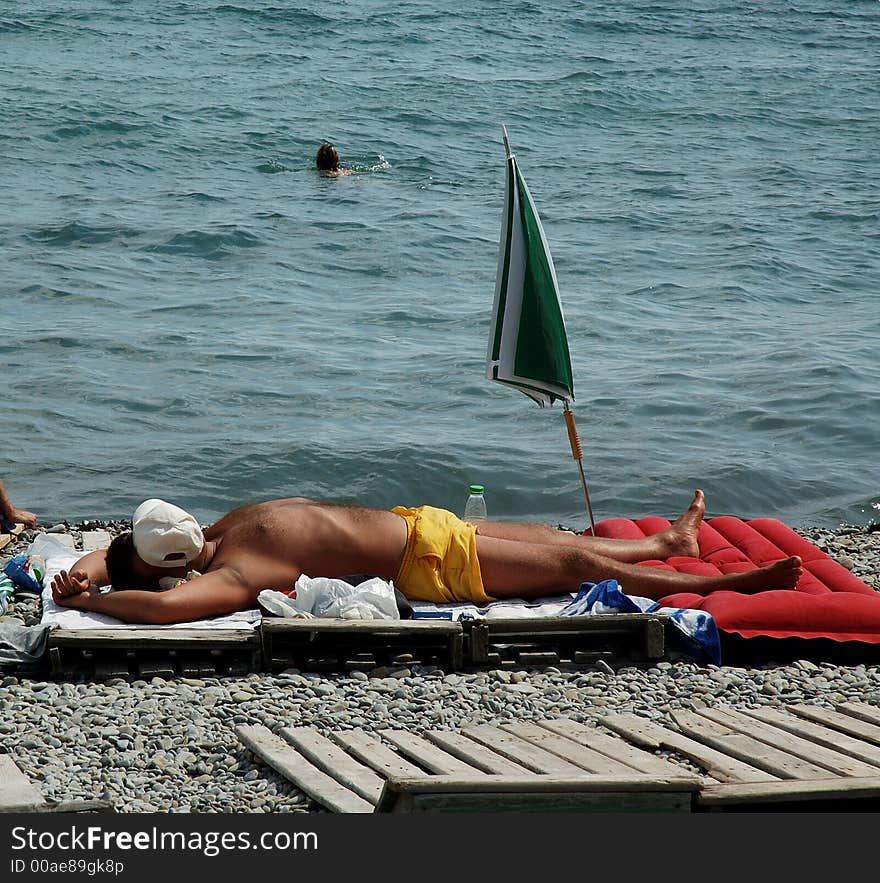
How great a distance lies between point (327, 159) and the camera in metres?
22.4

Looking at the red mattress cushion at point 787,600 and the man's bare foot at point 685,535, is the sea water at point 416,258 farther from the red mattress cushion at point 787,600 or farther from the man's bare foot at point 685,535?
the red mattress cushion at point 787,600

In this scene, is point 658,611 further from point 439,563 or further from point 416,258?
point 416,258

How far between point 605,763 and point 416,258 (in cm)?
1392

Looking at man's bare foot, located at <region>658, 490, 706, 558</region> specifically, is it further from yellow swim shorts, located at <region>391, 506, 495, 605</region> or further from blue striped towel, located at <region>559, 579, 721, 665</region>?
yellow swim shorts, located at <region>391, 506, 495, 605</region>

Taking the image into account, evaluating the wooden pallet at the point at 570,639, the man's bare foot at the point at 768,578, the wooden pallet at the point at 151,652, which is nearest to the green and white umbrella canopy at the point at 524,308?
the man's bare foot at the point at 768,578

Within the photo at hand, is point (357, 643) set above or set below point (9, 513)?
above

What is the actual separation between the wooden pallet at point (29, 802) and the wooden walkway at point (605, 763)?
71cm

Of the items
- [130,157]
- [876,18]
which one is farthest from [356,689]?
[876,18]

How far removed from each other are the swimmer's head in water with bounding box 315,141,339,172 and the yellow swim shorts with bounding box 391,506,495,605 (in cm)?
1671

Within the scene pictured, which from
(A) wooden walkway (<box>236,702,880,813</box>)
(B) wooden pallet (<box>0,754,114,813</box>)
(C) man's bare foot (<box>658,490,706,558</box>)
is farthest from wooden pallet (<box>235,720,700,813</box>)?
(C) man's bare foot (<box>658,490,706,558</box>)

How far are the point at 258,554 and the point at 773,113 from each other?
85.5 ft

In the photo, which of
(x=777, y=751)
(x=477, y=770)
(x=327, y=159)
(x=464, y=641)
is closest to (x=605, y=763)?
(x=477, y=770)

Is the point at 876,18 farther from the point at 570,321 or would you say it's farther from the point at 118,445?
the point at 118,445

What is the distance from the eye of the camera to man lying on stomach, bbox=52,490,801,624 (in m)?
5.98
